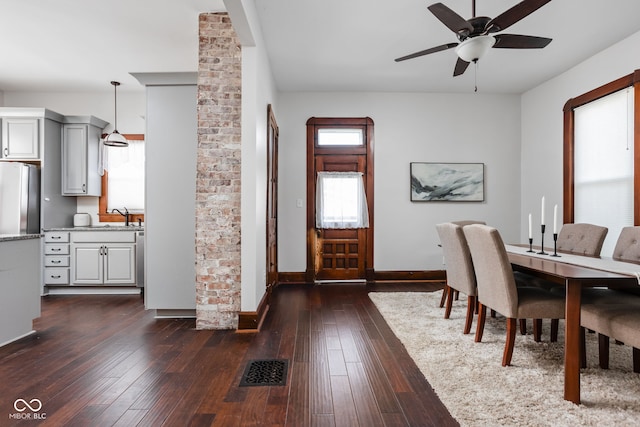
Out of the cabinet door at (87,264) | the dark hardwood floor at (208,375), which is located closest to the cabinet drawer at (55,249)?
the cabinet door at (87,264)

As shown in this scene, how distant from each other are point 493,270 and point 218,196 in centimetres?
231

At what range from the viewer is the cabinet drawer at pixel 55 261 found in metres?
4.86

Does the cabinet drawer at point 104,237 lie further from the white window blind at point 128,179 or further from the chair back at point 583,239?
the chair back at point 583,239

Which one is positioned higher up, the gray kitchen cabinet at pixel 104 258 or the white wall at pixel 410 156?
the white wall at pixel 410 156

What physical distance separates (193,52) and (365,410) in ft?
13.8

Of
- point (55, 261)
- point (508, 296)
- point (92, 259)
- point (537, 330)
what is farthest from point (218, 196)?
point (55, 261)

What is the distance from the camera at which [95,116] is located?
545cm

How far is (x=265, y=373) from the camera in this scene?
2346 mm

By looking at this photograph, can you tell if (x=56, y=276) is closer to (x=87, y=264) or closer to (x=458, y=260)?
(x=87, y=264)

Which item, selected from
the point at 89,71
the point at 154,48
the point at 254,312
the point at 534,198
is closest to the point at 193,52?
the point at 154,48

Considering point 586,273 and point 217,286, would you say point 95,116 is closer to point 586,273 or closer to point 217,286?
point 217,286

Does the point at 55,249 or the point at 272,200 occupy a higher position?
the point at 272,200

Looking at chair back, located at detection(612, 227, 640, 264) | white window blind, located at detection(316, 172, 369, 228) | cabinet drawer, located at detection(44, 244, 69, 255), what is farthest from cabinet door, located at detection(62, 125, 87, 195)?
chair back, located at detection(612, 227, 640, 264)

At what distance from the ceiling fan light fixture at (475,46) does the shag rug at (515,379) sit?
216cm
